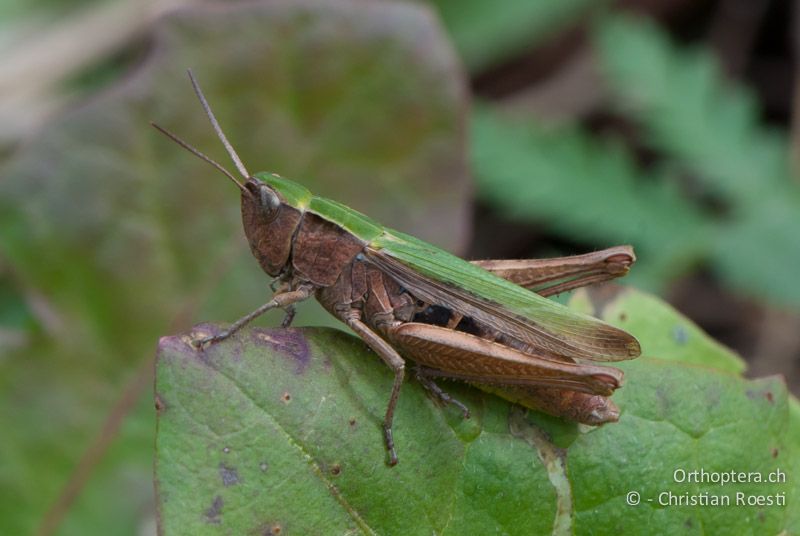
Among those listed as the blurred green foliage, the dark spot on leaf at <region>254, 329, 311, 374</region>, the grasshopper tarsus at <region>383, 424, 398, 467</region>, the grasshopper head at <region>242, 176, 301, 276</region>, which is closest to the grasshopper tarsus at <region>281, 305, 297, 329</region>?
the grasshopper head at <region>242, 176, 301, 276</region>

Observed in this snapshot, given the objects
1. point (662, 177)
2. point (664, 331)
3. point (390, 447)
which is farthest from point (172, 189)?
point (662, 177)

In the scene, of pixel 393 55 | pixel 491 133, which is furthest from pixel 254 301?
pixel 491 133

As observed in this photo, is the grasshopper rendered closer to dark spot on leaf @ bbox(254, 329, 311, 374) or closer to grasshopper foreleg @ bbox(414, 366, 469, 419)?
grasshopper foreleg @ bbox(414, 366, 469, 419)

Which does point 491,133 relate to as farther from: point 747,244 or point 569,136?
point 747,244

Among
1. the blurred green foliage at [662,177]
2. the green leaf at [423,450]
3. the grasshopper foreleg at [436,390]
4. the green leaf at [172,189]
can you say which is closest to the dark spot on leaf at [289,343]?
the green leaf at [423,450]

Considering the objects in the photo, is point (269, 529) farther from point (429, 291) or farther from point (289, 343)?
point (429, 291)

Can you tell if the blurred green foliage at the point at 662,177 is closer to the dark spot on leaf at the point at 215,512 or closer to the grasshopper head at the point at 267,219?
the grasshopper head at the point at 267,219
